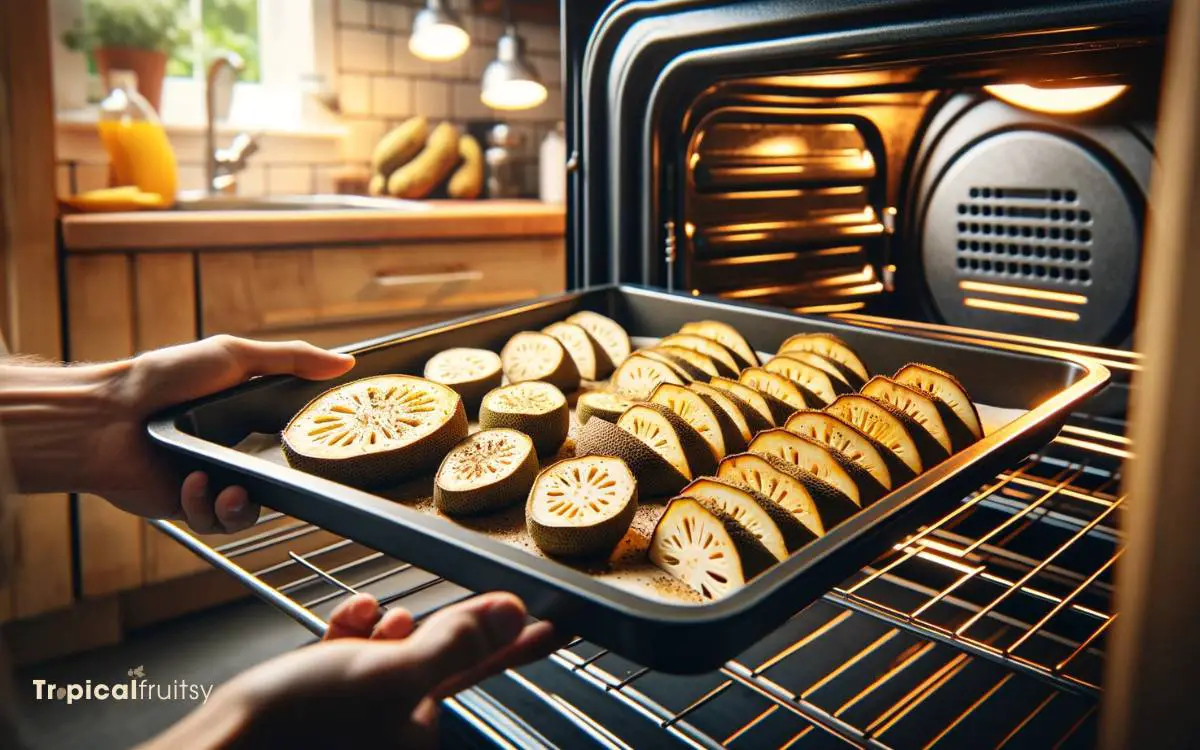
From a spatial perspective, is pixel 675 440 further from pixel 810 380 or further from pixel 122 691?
pixel 122 691

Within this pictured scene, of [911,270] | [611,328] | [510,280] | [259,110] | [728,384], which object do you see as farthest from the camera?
[259,110]

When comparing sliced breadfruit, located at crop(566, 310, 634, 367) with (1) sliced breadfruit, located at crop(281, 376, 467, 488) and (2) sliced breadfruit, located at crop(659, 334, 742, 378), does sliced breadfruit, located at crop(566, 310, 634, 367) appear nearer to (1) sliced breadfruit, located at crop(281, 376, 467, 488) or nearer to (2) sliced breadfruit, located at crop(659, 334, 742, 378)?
(2) sliced breadfruit, located at crop(659, 334, 742, 378)

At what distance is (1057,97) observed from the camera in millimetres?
1160

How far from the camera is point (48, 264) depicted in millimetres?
1707

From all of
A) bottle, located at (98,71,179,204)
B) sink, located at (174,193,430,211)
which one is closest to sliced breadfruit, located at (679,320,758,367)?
sink, located at (174,193,430,211)

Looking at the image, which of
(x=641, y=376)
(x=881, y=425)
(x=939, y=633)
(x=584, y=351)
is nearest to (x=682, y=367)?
(x=641, y=376)

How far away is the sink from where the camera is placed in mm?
2371

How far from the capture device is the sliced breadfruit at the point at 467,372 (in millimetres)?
1000

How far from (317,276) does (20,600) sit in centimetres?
82

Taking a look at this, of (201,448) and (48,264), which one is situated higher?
(48,264)

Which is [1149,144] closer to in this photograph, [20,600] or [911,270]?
[911,270]

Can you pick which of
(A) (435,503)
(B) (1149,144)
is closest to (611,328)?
(A) (435,503)

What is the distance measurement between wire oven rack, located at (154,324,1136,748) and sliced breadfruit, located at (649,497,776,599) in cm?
18

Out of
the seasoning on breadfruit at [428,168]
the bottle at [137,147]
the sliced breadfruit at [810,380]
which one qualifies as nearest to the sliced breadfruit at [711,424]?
the sliced breadfruit at [810,380]
